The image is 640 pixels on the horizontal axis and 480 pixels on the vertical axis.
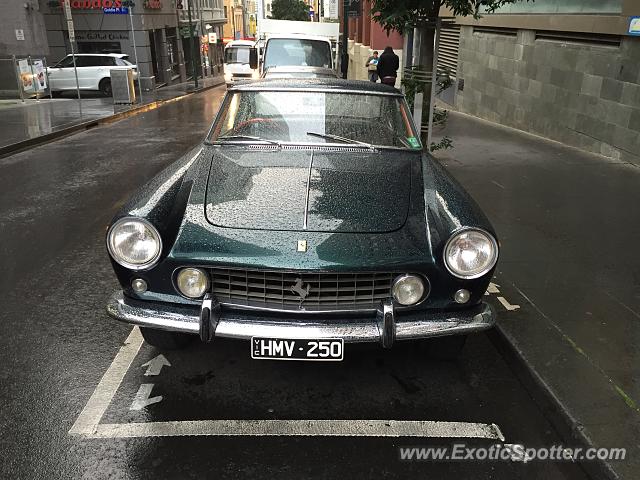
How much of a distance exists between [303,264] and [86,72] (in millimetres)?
23248

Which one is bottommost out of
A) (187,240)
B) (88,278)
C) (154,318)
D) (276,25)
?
(88,278)

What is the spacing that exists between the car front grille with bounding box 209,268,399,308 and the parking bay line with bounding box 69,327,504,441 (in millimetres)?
634

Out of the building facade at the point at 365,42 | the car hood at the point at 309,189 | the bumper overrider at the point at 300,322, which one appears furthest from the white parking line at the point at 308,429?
the building facade at the point at 365,42

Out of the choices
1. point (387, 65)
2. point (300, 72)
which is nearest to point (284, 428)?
point (300, 72)

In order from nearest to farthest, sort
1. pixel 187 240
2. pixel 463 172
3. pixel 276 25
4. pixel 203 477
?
pixel 203 477 < pixel 187 240 < pixel 463 172 < pixel 276 25

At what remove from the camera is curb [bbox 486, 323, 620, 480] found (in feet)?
8.39

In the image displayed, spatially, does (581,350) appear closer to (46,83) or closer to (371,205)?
(371,205)

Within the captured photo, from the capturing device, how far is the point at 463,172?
8211 mm

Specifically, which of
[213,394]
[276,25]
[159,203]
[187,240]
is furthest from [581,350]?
[276,25]

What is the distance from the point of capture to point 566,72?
10.3 metres

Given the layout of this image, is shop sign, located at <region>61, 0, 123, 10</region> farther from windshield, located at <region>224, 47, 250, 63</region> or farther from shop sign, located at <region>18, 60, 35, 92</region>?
shop sign, located at <region>18, 60, 35, 92</region>

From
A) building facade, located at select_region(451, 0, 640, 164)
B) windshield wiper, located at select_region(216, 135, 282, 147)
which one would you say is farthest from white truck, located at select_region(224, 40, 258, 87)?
windshield wiper, located at select_region(216, 135, 282, 147)

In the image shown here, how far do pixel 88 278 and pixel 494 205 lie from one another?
14.7 feet

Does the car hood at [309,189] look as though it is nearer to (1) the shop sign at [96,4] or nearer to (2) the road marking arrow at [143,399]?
(2) the road marking arrow at [143,399]
